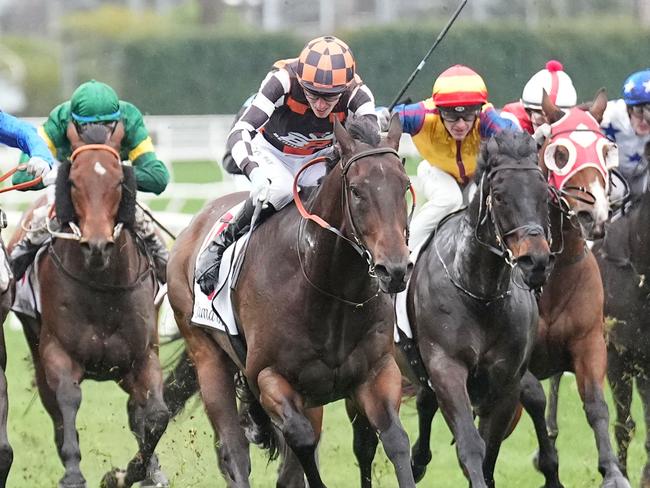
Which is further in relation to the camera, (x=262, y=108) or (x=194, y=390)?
(x=194, y=390)

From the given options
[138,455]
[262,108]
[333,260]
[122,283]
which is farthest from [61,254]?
[333,260]

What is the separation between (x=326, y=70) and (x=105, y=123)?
1903 millimetres

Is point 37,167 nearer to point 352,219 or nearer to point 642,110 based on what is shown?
point 352,219

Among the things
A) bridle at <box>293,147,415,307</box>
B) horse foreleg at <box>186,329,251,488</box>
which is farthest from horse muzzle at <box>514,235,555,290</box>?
horse foreleg at <box>186,329,251,488</box>

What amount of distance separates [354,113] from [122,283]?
1.95 metres

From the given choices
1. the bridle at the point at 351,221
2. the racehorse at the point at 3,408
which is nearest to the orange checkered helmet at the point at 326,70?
the bridle at the point at 351,221

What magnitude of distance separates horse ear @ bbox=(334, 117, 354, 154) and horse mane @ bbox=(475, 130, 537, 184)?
897 mm

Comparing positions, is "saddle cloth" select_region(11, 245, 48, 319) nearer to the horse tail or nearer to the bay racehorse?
the horse tail

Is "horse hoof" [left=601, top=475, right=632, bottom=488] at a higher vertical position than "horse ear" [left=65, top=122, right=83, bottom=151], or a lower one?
lower

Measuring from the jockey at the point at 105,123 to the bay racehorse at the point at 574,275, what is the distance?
2.21 meters

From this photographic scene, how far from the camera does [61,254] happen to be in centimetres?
773

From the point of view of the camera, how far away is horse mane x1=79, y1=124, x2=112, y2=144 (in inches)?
292

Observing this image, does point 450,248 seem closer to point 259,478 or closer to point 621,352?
point 621,352

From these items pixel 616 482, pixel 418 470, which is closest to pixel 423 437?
pixel 418 470
